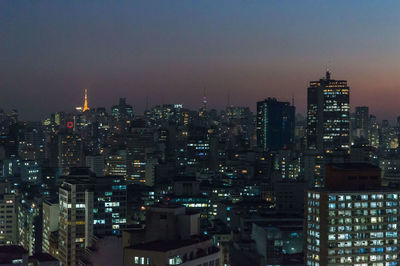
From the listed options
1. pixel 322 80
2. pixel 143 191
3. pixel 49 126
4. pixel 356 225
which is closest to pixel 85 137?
pixel 49 126

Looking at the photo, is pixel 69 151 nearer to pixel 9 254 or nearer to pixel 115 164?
pixel 115 164

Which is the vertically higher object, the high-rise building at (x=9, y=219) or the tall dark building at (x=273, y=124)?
the tall dark building at (x=273, y=124)

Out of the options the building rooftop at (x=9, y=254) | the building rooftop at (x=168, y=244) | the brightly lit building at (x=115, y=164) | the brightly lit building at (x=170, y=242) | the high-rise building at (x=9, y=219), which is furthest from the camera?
the brightly lit building at (x=115, y=164)

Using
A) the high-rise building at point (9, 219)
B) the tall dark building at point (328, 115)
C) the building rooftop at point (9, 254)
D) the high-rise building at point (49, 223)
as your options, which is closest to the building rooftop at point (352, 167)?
the building rooftop at point (9, 254)

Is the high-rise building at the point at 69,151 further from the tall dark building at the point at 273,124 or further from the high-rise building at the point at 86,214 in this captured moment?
the high-rise building at the point at 86,214

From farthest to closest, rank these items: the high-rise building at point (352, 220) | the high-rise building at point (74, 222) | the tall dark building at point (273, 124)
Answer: the tall dark building at point (273, 124) → the high-rise building at point (74, 222) → the high-rise building at point (352, 220)

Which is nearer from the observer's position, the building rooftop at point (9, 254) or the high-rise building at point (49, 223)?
the building rooftop at point (9, 254)

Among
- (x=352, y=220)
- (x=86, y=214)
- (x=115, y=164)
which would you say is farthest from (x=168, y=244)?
(x=115, y=164)
